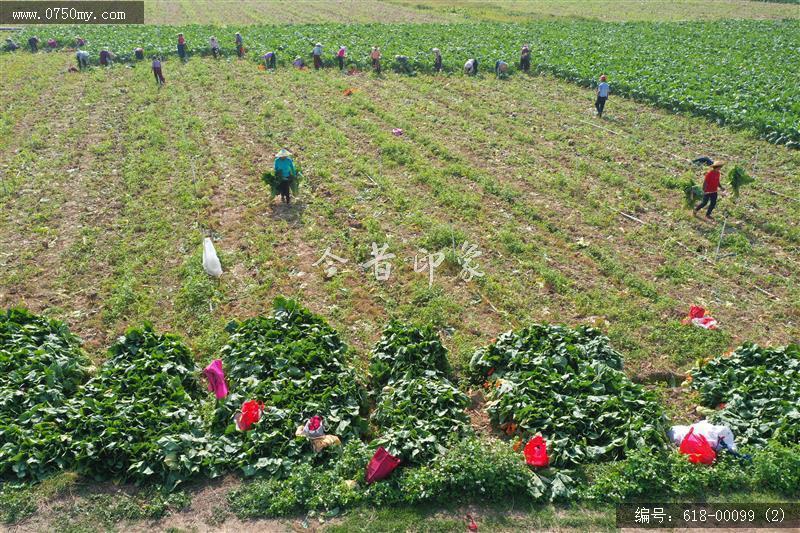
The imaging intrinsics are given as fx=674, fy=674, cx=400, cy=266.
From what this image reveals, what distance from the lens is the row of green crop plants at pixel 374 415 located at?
854cm

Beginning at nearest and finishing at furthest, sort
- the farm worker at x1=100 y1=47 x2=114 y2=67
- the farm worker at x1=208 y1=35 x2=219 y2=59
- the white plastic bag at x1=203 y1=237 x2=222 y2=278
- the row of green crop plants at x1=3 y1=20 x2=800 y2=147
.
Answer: the white plastic bag at x1=203 y1=237 x2=222 y2=278 < the row of green crop plants at x1=3 y1=20 x2=800 y2=147 < the farm worker at x1=100 y1=47 x2=114 y2=67 < the farm worker at x1=208 y1=35 x2=219 y2=59

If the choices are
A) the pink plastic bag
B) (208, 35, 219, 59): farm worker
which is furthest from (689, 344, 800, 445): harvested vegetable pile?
(208, 35, 219, 59): farm worker

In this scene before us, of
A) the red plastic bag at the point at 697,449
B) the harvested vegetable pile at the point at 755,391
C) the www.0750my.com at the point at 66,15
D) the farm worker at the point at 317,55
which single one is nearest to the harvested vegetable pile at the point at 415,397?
the red plastic bag at the point at 697,449

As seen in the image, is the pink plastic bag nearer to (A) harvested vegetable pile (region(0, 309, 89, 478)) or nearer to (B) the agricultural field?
(B) the agricultural field

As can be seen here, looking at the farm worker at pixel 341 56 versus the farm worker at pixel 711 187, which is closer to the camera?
the farm worker at pixel 711 187

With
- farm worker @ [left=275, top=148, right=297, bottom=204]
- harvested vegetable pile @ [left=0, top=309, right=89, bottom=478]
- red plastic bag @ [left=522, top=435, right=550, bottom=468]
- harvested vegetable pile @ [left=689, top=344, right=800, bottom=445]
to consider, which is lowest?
harvested vegetable pile @ [left=0, top=309, right=89, bottom=478]

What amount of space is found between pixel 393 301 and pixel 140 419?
17.3ft

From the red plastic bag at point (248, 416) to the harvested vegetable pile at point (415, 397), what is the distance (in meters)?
1.69

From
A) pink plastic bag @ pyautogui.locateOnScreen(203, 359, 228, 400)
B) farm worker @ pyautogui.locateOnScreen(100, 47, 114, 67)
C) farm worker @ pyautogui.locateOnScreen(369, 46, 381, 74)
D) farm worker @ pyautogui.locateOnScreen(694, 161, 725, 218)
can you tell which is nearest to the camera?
pink plastic bag @ pyautogui.locateOnScreen(203, 359, 228, 400)

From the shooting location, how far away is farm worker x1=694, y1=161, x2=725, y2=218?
51.5 feet

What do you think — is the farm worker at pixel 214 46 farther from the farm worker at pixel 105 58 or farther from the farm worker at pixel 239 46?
the farm worker at pixel 105 58

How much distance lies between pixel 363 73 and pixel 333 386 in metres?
22.3

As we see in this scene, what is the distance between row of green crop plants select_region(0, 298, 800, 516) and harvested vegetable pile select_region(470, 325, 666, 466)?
0.08 feet

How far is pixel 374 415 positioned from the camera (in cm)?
983
